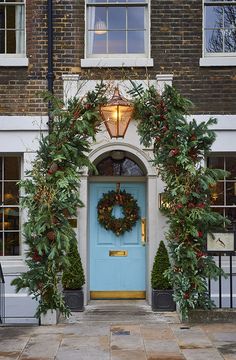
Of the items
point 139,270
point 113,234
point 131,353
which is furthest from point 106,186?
point 131,353

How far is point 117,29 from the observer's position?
1155cm

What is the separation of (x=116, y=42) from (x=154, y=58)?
81 centimetres

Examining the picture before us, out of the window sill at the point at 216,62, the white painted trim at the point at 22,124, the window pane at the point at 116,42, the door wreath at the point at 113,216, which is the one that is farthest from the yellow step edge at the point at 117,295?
the window pane at the point at 116,42

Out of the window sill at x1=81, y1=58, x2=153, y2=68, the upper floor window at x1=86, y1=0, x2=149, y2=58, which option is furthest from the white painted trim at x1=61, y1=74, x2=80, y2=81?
the upper floor window at x1=86, y1=0, x2=149, y2=58

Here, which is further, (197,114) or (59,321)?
(197,114)

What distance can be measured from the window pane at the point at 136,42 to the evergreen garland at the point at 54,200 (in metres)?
2.05

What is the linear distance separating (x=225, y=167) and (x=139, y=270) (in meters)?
2.50

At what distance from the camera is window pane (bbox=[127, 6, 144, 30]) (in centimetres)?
1150

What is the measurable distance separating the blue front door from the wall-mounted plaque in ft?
7.07

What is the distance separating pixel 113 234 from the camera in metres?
11.9

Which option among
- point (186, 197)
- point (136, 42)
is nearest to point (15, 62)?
point (136, 42)

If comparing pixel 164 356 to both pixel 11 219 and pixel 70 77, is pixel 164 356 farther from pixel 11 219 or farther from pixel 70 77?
pixel 70 77

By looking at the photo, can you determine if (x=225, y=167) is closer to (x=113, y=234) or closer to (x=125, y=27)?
(x=113, y=234)

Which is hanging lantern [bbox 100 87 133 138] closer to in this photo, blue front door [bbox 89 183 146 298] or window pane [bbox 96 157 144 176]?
window pane [bbox 96 157 144 176]
